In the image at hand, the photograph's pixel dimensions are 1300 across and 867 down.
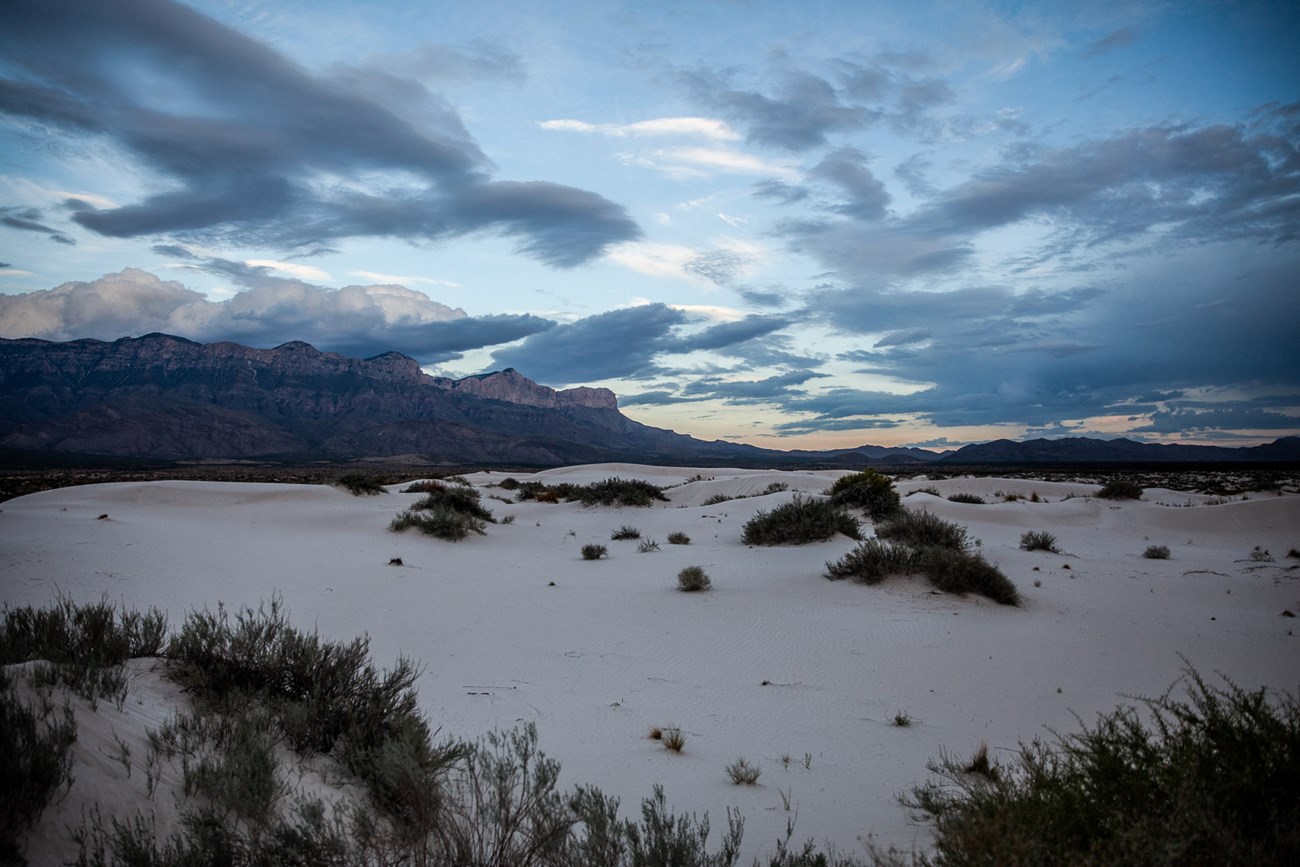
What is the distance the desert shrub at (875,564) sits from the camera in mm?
8781

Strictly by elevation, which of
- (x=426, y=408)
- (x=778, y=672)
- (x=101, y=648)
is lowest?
(x=778, y=672)

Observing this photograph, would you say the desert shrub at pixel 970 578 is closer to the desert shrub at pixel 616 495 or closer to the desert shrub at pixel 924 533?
the desert shrub at pixel 924 533

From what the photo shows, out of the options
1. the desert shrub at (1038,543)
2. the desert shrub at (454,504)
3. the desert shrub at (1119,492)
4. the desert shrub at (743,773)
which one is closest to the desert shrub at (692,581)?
the desert shrub at (743,773)

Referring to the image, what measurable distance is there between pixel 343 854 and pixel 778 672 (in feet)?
13.9

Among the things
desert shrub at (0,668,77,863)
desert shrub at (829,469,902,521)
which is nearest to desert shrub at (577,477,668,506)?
desert shrub at (829,469,902,521)

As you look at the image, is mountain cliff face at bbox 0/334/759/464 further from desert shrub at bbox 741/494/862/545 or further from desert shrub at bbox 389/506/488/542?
desert shrub at bbox 741/494/862/545

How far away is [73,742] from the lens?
2.68 m

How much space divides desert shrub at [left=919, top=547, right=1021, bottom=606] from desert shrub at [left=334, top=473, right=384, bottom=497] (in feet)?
63.5

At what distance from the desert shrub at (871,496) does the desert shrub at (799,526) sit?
2.75 meters

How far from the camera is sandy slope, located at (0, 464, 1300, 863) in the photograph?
12.5 ft

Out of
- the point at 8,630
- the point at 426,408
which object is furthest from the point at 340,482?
the point at 426,408

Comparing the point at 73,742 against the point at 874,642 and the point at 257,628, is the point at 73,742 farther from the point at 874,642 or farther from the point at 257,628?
the point at 874,642

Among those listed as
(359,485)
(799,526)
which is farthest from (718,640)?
(359,485)

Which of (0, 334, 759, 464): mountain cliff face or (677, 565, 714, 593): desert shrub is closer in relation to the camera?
(677, 565, 714, 593): desert shrub
